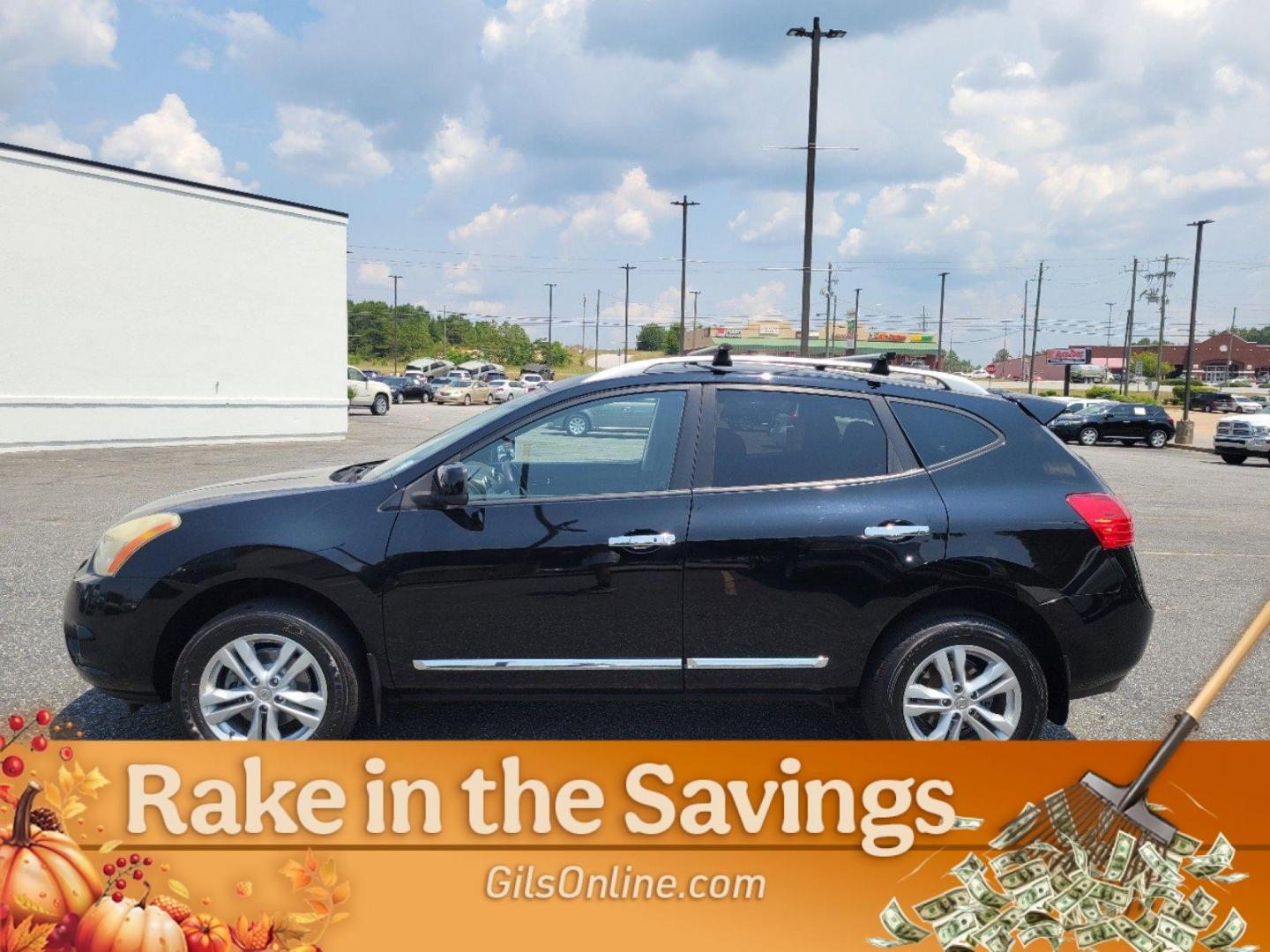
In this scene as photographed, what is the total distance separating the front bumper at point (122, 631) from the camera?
12.8ft

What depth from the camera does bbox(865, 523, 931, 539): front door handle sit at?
12.7 feet

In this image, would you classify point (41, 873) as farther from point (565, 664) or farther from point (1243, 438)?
point (1243, 438)

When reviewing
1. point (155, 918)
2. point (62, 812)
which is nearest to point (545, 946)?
point (155, 918)

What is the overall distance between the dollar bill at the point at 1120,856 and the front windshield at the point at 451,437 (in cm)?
254

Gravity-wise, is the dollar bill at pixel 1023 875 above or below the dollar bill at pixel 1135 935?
above

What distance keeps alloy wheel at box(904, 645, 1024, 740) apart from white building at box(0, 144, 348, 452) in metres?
19.7

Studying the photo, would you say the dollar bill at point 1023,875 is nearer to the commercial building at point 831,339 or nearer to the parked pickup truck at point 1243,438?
the parked pickup truck at point 1243,438

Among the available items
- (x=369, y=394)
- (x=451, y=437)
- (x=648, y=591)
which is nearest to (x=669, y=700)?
(x=648, y=591)

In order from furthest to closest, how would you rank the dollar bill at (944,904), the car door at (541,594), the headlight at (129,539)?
the headlight at (129,539), the car door at (541,594), the dollar bill at (944,904)

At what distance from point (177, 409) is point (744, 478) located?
20.6 meters

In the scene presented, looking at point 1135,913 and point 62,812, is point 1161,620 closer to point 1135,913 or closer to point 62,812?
point 1135,913

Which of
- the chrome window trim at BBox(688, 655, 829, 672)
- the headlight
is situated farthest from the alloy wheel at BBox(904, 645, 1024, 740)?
the headlight

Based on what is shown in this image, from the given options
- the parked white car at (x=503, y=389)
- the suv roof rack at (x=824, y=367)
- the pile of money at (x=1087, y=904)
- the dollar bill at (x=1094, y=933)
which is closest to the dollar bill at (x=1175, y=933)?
the pile of money at (x=1087, y=904)

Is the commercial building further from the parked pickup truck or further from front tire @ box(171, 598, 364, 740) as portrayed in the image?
front tire @ box(171, 598, 364, 740)
